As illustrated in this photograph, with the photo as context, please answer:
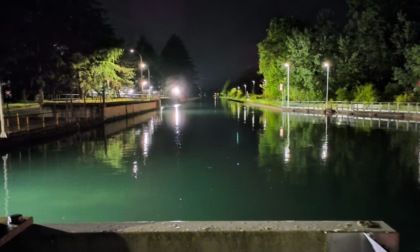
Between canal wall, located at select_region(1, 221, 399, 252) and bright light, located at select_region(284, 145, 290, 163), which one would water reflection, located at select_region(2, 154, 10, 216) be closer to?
canal wall, located at select_region(1, 221, 399, 252)

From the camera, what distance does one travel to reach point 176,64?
142750 millimetres

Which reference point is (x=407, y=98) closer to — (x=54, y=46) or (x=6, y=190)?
(x=54, y=46)

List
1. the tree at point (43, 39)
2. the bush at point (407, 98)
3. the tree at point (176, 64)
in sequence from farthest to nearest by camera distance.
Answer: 1. the tree at point (176, 64)
2. the bush at point (407, 98)
3. the tree at point (43, 39)

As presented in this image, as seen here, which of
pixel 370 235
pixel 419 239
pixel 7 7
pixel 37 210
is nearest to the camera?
pixel 370 235

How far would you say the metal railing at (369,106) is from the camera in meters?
40.3

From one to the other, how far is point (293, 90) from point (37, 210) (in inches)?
2403

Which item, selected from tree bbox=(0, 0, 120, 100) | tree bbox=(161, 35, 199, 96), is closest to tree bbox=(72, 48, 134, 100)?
tree bbox=(0, 0, 120, 100)

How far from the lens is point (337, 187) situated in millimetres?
11266

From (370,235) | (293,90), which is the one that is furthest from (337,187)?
(293,90)

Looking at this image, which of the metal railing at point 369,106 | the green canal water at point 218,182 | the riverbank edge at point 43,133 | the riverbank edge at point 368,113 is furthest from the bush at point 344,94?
the green canal water at point 218,182

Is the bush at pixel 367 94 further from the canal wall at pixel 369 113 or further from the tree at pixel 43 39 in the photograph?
the tree at pixel 43 39

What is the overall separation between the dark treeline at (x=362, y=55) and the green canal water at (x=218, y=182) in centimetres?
3423

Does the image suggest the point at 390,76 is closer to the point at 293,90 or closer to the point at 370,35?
the point at 370,35

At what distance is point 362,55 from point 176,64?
298 ft
